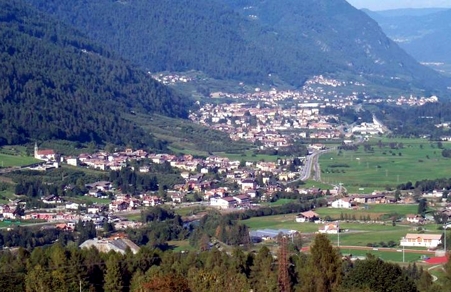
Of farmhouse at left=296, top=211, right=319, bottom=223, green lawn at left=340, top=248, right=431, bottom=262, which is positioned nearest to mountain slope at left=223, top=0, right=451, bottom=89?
farmhouse at left=296, top=211, right=319, bottom=223

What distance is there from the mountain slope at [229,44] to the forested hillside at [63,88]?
23.7 metres

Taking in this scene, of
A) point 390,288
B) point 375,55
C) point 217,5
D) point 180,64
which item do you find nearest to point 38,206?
point 390,288

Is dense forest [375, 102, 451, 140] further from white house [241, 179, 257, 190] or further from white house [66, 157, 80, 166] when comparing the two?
white house [66, 157, 80, 166]

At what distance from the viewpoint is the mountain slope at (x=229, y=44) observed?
109m

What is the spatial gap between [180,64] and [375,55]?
33.6m

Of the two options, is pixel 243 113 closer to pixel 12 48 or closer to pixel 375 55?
pixel 12 48

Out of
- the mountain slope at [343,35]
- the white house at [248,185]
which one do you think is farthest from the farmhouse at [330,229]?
the mountain slope at [343,35]

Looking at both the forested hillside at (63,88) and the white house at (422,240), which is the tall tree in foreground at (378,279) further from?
the forested hillside at (63,88)

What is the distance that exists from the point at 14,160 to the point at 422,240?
20.9 meters

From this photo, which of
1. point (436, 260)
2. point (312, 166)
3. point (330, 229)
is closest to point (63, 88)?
point (312, 166)

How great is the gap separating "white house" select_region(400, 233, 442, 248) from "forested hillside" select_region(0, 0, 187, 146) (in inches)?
942

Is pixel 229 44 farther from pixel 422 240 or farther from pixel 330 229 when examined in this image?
→ pixel 422 240

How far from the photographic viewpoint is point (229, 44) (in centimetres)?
11750

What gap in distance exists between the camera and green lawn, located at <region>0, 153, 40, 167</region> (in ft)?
157
